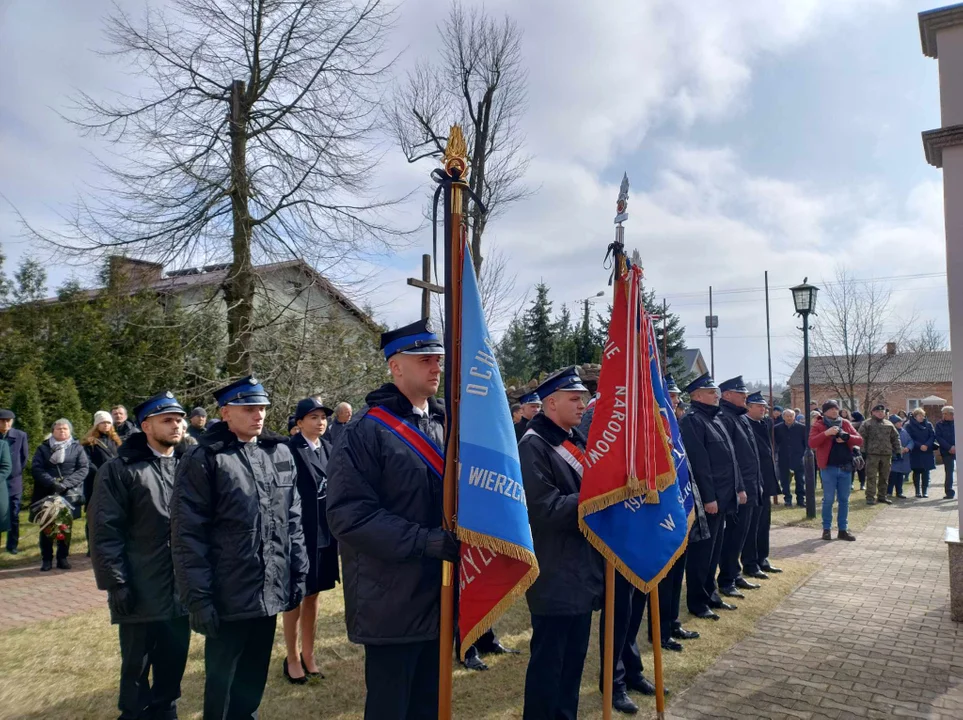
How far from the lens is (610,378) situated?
4.63 meters

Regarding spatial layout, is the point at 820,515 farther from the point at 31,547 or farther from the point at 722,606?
the point at 31,547

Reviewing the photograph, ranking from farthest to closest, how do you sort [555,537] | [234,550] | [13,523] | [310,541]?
[13,523] < [310,541] < [555,537] < [234,550]

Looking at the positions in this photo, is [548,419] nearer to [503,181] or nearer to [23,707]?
[23,707]

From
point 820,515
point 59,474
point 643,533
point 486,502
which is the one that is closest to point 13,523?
point 59,474

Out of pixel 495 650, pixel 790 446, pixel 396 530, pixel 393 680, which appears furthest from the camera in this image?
pixel 790 446

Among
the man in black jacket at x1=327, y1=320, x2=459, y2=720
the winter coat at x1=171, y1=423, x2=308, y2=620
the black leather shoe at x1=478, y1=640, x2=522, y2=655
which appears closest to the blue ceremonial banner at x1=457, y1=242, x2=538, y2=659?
the man in black jacket at x1=327, y1=320, x2=459, y2=720

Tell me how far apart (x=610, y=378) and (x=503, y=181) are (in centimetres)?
1877

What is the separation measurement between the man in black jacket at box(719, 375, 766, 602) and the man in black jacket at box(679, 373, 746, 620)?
41 cm

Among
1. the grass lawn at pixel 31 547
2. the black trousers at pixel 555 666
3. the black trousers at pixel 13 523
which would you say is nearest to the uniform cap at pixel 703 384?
the black trousers at pixel 555 666

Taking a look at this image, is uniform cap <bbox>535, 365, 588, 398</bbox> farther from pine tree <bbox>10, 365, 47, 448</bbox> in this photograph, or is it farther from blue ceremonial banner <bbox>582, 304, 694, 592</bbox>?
pine tree <bbox>10, 365, 47, 448</bbox>

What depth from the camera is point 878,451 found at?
1580 centimetres

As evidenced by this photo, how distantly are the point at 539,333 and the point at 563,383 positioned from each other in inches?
1112

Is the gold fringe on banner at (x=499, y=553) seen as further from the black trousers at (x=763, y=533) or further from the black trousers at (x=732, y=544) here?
the black trousers at (x=763, y=533)

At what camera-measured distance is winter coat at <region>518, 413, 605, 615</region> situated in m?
3.96
